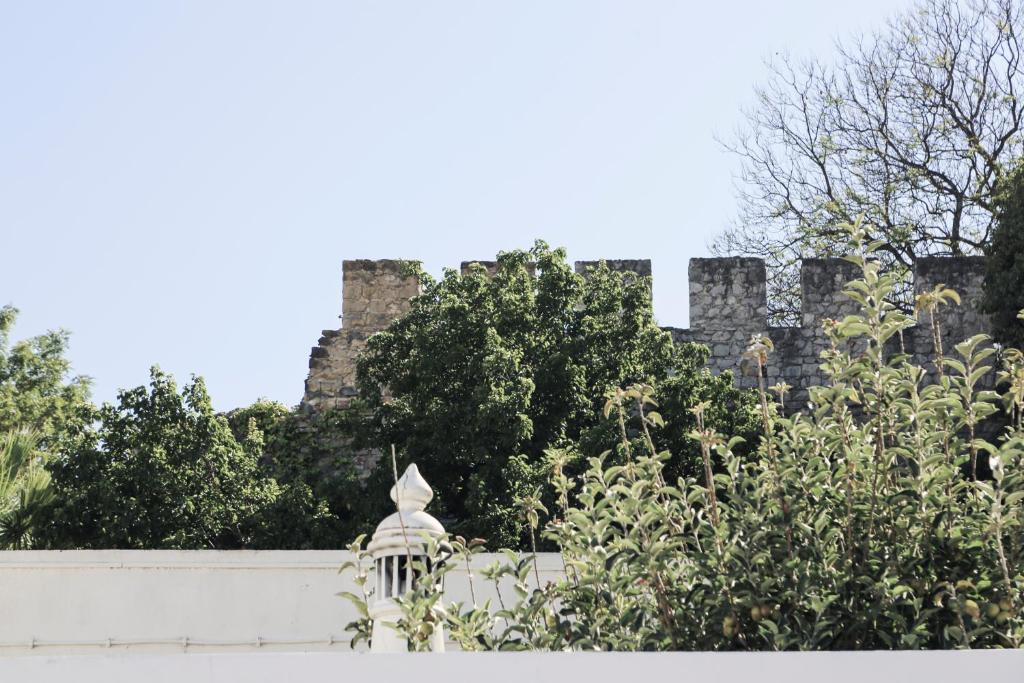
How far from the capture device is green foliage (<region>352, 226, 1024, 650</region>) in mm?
3771

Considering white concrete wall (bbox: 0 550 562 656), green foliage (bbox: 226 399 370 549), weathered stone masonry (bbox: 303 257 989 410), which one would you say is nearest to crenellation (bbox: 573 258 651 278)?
weathered stone masonry (bbox: 303 257 989 410)

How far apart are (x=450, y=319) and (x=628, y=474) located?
8754mm

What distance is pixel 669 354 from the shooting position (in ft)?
43.9

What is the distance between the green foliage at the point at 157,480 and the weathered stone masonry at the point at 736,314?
7.80 feet

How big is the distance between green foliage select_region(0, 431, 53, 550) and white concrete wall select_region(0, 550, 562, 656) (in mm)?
3959

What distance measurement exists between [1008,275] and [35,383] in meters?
13.3

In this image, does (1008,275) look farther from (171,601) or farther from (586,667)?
(586,667)

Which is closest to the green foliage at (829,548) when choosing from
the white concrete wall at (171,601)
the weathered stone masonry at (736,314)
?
the white concrete wall at (171,601)

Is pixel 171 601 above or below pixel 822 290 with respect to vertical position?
below

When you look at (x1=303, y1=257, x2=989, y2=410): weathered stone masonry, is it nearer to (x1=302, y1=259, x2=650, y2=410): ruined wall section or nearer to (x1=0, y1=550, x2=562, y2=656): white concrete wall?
(x1=302, y1=259, x2=650, y2=410): ruined wall section

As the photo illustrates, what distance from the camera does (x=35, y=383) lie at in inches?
832

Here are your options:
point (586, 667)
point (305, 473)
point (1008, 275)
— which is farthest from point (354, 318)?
point (586, 667)

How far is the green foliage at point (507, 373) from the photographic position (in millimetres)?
12305

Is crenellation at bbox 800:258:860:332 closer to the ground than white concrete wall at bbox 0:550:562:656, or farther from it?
farther from it
